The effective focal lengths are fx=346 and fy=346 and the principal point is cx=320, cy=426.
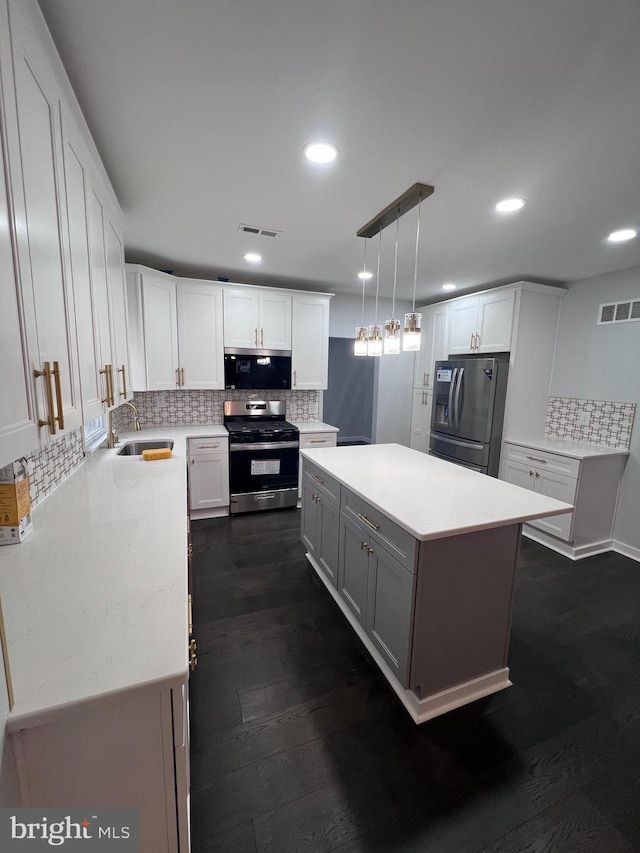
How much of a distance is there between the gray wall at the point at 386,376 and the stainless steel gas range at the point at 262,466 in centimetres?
158

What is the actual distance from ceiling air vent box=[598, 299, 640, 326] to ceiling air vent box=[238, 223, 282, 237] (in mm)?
2994

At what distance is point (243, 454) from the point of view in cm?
346

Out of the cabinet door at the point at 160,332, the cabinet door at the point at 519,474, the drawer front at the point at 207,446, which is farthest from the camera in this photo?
the drawer front at the point at 207,446

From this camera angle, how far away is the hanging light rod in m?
1.79

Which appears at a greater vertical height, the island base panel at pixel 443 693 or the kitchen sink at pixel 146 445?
the kitchen sink at pixel 146 445

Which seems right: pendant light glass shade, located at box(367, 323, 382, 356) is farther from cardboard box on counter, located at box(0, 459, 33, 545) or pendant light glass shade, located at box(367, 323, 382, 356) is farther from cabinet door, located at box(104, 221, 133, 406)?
cardboard box on counter, located at box(0, 459, 33, 545)

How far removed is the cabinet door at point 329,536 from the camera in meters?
2.17

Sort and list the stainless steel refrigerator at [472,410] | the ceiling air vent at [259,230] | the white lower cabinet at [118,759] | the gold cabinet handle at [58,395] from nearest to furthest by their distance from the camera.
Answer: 1. the white lower cabinet at [118,759]
2. the gold cabinet handle at [58,395]
3. the ceiling air vent at [259,230]
4. the stainless steel refrigerator at [472,410]

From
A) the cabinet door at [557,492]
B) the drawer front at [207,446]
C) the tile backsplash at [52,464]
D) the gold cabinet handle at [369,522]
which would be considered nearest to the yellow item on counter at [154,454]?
the tile backsplash at [52,464]

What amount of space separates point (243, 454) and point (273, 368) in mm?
993

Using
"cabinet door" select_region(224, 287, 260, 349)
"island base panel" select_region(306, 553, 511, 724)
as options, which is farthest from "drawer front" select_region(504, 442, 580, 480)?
"cabinet door" select_region(224, 287, 260, 349)

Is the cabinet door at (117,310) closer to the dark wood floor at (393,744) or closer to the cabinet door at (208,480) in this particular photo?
the cabinet door at (208,480)

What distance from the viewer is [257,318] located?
143 inches

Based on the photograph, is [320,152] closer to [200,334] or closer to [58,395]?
[58,395]
